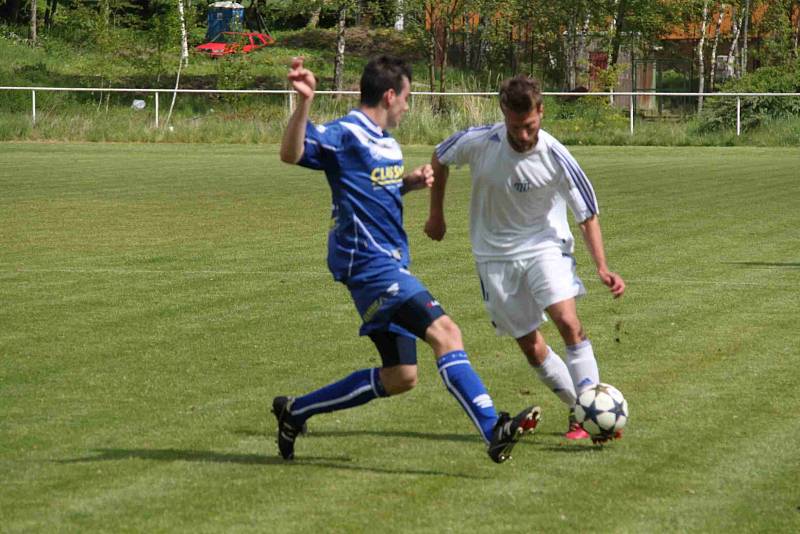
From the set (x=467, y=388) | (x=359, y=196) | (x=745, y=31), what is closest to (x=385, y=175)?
(x=359, y=196)

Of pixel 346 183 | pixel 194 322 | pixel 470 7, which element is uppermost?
pixel 470 7

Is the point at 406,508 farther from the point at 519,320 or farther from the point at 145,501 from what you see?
the point at 519,320

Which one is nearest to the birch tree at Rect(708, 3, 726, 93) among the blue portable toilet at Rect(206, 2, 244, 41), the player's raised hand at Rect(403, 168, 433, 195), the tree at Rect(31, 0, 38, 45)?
the blue portable toilet at Rect(206, 2, 244, 41)

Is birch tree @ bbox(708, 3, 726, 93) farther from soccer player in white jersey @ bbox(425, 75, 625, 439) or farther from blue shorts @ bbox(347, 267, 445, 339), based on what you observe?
blue shorts @ bbox(347, 267, 445, 339)

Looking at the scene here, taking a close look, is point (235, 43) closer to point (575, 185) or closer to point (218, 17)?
point (218, 17)

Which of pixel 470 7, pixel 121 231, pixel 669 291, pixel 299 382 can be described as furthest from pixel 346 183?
pixel 470 7

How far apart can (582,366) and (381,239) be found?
1434 millimetres

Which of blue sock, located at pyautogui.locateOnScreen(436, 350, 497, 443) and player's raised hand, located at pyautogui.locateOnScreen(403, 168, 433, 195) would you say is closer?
blue sock, located at pyautogui.locateOnScreen(436, 350, 497, 443)

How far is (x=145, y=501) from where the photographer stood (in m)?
6.06

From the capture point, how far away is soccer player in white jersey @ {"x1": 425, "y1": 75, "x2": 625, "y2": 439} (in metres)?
7.04

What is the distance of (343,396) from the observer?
22.6 feet

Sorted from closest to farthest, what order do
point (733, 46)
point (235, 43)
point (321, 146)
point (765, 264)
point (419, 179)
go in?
1. point (321, 146)
2. point (419, 179)
3. point (765, 264)
4. point (235, 43)
5. point (733, 46)

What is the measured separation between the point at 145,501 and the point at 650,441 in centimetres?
262

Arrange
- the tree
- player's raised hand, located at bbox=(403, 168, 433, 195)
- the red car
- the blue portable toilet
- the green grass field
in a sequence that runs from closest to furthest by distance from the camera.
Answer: the green grass field → player's raised hand, located at bbox=(403, 168, 433, 195) → the red car → the tree → the blue portable toilet
